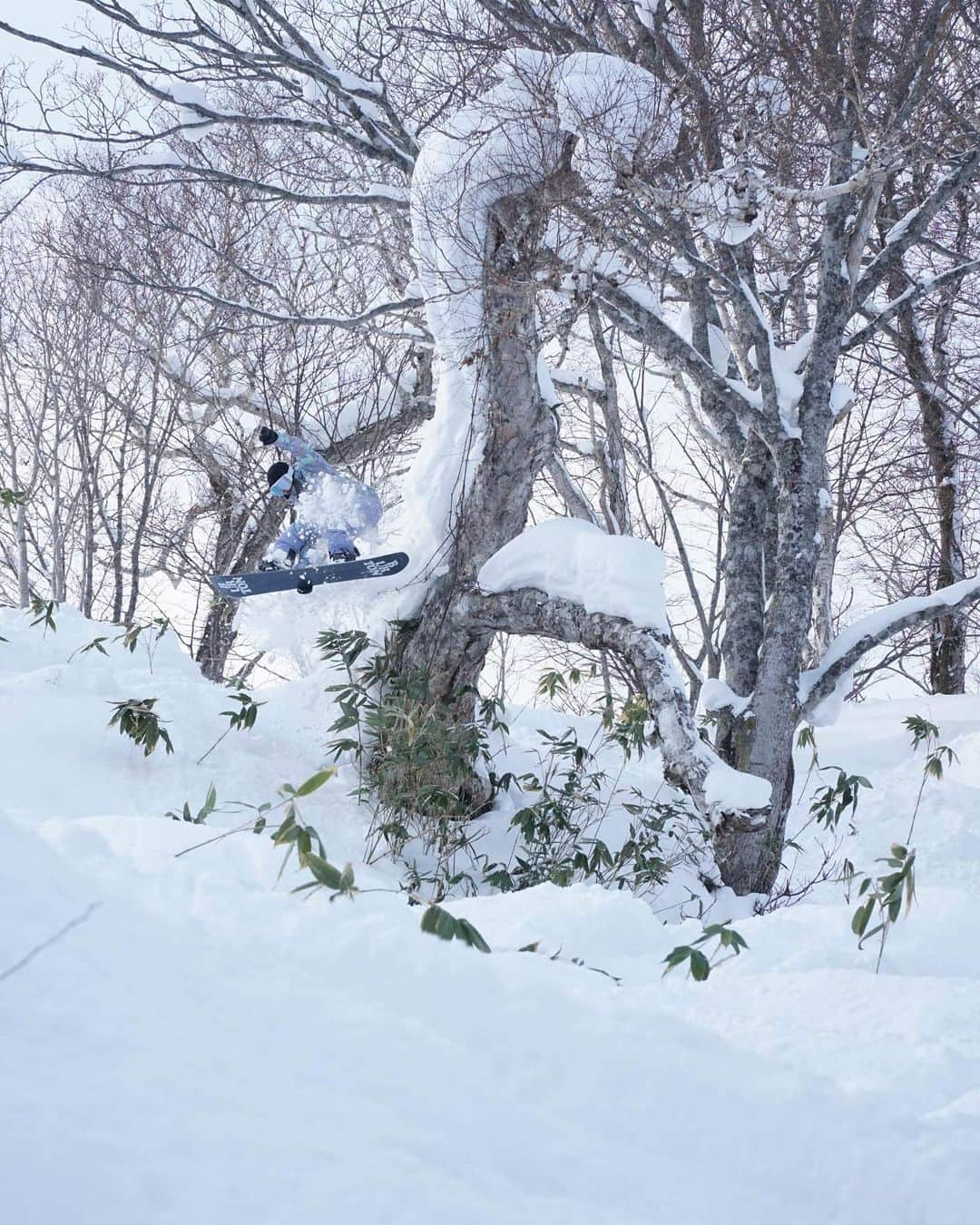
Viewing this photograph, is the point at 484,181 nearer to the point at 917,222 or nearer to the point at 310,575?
the point at 310,575

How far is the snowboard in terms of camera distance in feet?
15.5

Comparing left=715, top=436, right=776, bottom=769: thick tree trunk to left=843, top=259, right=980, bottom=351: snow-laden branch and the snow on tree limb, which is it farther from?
the snow on tree limb

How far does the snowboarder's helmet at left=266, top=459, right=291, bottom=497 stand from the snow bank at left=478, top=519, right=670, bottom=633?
105 cm

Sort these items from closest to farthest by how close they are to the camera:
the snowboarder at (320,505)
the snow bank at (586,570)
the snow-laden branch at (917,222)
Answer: the snow bank at (586,570) → the snowboarder at (320,505) → the snow-laden branch at (917,222)

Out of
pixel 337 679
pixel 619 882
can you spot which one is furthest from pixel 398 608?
pixel 619 882

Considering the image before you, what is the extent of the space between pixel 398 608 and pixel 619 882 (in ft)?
5.79

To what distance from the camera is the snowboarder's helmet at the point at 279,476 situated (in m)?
4.52

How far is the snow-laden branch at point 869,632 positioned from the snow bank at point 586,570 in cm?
136

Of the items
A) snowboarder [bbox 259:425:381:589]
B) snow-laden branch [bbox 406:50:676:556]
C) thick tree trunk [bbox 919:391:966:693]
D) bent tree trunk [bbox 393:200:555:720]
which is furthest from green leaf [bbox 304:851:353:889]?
thick tree trunk [bbox 919:391:966:693]

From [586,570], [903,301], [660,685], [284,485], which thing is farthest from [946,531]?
[284,485]

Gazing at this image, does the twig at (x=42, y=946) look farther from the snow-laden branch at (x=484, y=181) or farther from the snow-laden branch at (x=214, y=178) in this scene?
the snow-laden branch at (x=214, y=178)

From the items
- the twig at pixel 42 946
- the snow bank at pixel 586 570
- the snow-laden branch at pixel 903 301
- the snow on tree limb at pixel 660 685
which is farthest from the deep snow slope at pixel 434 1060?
the snow-laden branch at pixel 903 301

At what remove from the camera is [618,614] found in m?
4.20

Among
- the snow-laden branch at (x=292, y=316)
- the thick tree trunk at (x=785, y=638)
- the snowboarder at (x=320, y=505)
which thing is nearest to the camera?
the snowboarder at (x=320, y=505)
